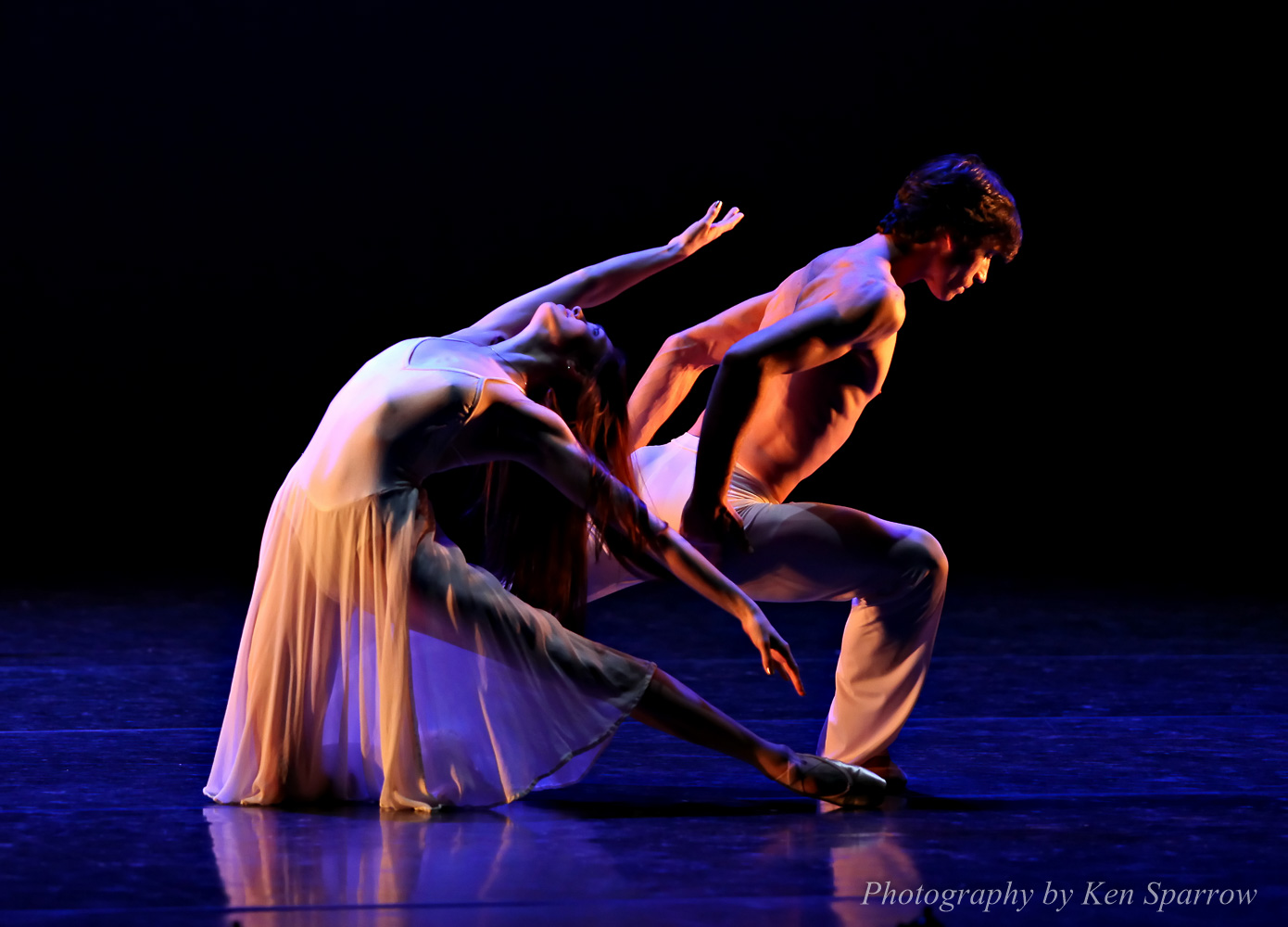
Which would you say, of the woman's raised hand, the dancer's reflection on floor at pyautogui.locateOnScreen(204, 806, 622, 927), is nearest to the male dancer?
the woman's raised hand

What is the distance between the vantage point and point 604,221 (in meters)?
6.47

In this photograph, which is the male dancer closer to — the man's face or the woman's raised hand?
the man's face

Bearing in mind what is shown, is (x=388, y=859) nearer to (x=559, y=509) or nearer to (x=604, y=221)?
(x=559, y=509)

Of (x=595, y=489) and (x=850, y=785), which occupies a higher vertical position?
(x=595, y=489)

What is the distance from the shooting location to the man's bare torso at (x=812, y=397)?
260 cm

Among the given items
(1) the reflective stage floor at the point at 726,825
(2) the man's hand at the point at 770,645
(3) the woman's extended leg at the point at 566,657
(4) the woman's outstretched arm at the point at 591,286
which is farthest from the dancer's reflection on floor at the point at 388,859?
(4) the woman's outstretched arm at the point at 591,286

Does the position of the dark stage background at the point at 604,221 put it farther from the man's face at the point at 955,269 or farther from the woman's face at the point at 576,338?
the woman's face at the point at 576,338

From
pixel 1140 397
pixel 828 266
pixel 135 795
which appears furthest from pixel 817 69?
pixel 135 795

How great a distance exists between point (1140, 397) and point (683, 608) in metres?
2.80

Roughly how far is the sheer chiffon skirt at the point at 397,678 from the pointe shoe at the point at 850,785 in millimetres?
297

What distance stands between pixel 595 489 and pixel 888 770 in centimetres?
75

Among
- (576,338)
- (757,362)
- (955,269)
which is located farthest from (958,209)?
(576,338)

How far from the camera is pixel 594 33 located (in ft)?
20.7

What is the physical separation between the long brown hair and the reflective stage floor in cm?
36
